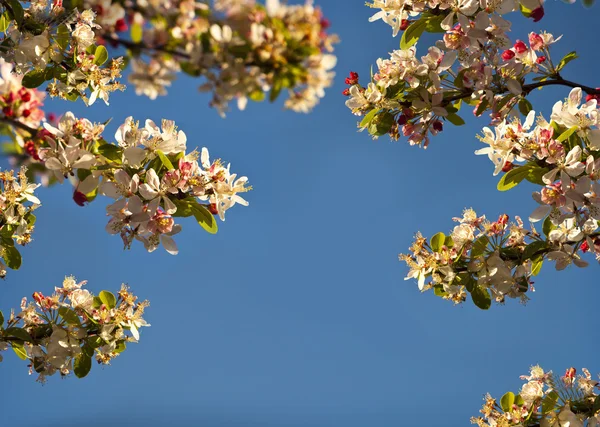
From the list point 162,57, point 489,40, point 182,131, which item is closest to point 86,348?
point 182,131

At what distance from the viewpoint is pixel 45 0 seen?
9.30ft

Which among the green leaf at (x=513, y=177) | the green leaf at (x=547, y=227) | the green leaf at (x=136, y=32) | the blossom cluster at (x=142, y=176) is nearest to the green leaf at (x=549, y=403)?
the green leaf at (x=547, y=227)

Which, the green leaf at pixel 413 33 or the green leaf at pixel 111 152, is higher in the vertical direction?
the green leaf at pixel 413 33

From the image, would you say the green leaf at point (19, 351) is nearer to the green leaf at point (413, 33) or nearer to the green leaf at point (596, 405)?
the green leaf at point (413, 33)

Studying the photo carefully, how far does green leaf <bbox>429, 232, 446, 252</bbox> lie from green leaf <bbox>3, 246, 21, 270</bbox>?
2.12 metres

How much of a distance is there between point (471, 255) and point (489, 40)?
3.62 ft

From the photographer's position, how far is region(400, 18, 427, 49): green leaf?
3047mm

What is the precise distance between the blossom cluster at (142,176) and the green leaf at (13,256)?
0.85 meters

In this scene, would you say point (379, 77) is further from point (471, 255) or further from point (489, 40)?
point (471, 255)

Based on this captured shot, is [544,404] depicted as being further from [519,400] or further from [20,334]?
Answer: [20,334]

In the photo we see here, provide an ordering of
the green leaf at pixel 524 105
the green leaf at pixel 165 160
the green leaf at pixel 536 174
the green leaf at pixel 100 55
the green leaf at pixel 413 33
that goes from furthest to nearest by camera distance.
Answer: the green leaf at pixel 524 105, the green leaf at pixel 413 33, the green leaf at pixel 100 55, the green leaf at pixel 536 174, the green leaf at pixel 165 160

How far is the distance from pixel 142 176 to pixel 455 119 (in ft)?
5.74

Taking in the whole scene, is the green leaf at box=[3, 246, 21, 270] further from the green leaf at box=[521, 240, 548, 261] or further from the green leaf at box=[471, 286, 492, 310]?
the green leaf at box=[521, 240, 548, 261]

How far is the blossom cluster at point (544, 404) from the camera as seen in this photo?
2.99m
